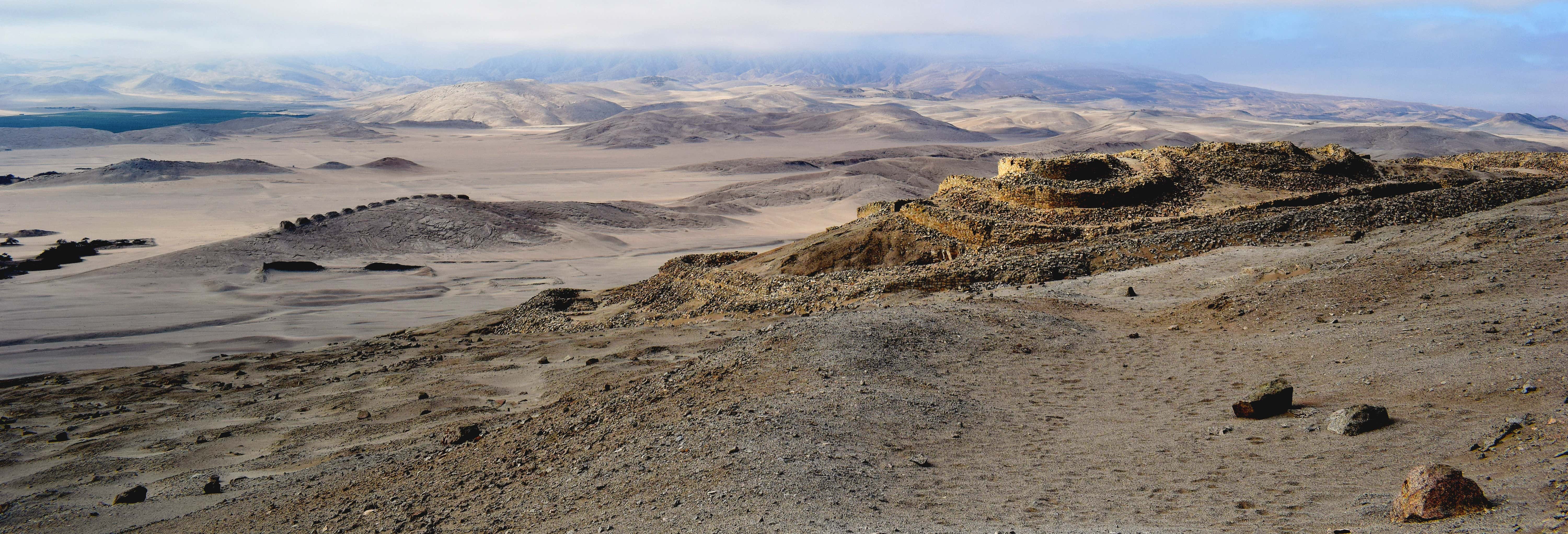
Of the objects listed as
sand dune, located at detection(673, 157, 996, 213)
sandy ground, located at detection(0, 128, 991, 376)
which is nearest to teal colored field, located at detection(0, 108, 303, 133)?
sandy ground, located at detection(0, 128, 991, 376)

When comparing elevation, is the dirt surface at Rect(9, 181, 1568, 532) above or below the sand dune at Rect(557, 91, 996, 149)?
below

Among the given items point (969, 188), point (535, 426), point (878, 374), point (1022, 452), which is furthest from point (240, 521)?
point (969, 188)

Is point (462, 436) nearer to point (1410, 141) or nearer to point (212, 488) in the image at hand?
point (212, 488)

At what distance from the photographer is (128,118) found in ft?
361

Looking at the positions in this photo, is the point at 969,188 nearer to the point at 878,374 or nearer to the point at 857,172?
the point at 878,374

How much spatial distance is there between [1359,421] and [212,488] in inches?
357

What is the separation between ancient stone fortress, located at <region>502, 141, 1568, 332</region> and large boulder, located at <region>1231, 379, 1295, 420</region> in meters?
5.99

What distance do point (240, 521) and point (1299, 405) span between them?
828cm

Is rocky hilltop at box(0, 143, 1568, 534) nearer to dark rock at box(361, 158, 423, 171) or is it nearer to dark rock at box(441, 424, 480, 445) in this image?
dark rock at box(441, 424, 480, 445)

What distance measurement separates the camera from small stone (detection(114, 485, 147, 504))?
24.5ft

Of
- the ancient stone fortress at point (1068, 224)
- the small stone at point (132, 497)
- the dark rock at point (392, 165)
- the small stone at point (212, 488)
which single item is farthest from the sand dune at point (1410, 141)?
the small stone at point (132, 497)

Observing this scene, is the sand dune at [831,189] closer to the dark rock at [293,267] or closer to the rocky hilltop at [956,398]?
the dark rock at [293,267]

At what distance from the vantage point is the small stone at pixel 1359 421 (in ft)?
19.5

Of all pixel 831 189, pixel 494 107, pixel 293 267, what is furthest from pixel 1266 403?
pixel 494 107
